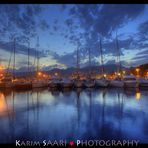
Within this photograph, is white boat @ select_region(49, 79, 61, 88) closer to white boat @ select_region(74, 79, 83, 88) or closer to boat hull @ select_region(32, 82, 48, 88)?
boat hull @ select_region(32, 82, 48, 88)

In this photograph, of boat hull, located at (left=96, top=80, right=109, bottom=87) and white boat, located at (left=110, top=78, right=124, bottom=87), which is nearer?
white boat, located at (left=110, top=78, right=124, bottom=87)

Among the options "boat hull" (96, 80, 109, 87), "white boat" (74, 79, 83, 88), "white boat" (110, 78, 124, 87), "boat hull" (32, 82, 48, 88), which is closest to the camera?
"white boat" (110, 78, 124, 87)

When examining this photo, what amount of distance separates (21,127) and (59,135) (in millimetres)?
935

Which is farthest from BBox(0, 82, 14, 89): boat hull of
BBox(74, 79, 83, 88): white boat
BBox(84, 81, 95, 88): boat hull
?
BBox(84, 81, 95, 88): boat hull

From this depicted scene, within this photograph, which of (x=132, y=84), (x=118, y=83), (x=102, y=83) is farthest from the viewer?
(x=102, y=83)

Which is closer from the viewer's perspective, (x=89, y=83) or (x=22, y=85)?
(x=22, y=85)

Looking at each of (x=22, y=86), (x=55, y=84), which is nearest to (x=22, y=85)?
(x=22, y=86)

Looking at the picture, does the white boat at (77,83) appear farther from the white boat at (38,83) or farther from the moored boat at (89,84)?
the white boat at (38,83)

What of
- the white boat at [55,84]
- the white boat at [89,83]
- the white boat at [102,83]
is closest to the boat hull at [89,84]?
the white boat at [89,83]

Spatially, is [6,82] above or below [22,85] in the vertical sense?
above

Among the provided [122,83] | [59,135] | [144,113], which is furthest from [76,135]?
[122,83]

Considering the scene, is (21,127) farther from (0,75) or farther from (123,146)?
(0,75)

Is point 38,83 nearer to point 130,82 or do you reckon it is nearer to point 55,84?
point 55,84

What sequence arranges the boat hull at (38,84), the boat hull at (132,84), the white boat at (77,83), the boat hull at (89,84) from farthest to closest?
the boat hull at (38,84) < the boat hull at (89,84) < the white boat at (77,83) < the boat hull at (132,84)
